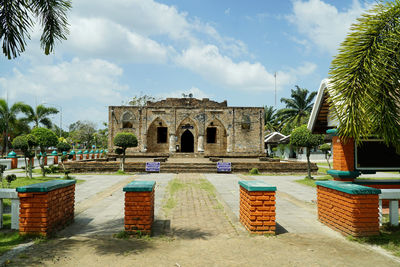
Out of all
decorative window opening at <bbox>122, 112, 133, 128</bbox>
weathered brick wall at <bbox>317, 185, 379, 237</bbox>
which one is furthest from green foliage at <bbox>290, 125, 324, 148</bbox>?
decorative window opening at <bbox>122, 112, 133, 128</bbox>

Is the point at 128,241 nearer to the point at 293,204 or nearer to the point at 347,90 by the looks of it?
the point at 347,90

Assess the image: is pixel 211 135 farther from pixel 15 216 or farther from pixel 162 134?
pixel 15 216

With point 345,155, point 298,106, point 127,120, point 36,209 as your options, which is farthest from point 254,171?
point 298,106

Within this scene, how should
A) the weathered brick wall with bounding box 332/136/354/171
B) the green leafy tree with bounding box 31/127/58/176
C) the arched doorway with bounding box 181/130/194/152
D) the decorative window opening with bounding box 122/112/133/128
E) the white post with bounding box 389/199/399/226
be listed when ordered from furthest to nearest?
the arched doorway with bounding box 181/130/194/152
the decorative window opening with bounding box 122/112/133/128
the green leafy tree with bounding box 31/127/58/176
the weathered brick wall with bounding box 332/136/354/171
the white post with bounding box 389/199/399/226

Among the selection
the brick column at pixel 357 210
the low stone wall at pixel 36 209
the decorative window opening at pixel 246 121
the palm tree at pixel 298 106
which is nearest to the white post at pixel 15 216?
the low stone wall at pixel 36 209

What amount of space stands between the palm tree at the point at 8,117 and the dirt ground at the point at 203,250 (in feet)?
95.7

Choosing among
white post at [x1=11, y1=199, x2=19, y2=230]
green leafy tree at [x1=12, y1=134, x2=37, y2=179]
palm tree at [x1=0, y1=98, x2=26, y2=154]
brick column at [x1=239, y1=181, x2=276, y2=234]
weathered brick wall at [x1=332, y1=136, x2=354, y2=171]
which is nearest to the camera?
brick column at [x1=239, y1=181, x2=276, y2=234]

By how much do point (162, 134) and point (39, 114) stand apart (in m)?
14.8

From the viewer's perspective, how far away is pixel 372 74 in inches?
157

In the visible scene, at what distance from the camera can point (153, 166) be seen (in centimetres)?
1587

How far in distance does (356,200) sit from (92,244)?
3.96 meters

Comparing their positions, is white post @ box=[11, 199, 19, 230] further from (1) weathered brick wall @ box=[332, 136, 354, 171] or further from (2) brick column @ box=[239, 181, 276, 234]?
(1) weathered brick wall @ box=[332, 136, 354, 171]

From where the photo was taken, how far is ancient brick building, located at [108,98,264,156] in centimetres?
2830

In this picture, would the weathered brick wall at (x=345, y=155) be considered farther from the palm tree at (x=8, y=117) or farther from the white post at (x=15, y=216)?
the palm tree at (x=8, y=117)
